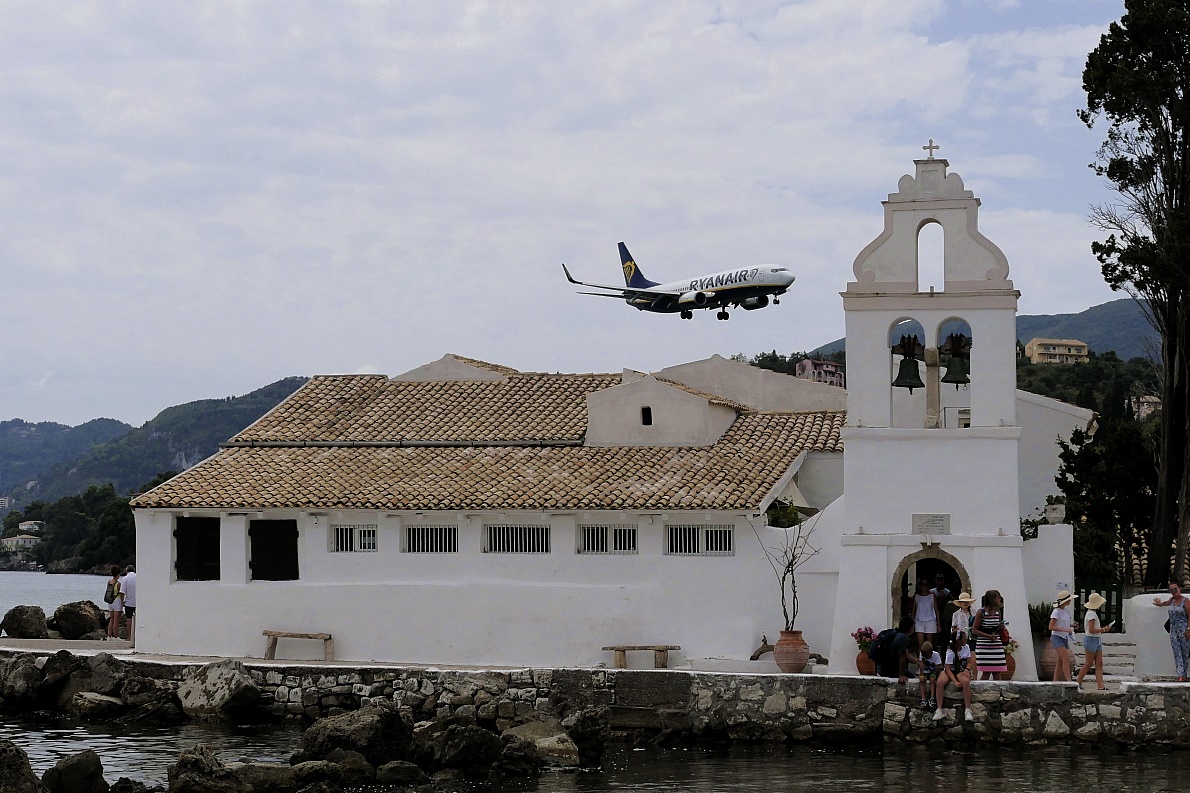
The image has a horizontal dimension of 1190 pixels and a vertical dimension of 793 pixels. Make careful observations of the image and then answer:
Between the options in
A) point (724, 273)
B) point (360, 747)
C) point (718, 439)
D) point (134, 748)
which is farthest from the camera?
point (724, 273)

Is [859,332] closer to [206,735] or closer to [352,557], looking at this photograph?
[352,557]

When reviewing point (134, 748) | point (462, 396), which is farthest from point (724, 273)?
point (134, 748)

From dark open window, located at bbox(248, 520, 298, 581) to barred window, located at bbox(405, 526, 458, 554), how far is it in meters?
2.16

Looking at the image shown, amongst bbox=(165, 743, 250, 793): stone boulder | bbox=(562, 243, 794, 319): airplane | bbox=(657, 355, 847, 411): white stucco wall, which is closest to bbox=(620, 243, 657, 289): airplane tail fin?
bbox=(562, 243, 794, 319): airplane

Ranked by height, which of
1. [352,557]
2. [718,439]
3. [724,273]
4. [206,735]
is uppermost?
[724,273]

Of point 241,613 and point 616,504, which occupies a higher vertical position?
point 616,504

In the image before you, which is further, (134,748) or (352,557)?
(352,557)

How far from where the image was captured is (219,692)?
25719 mm

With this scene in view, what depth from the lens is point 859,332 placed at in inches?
968

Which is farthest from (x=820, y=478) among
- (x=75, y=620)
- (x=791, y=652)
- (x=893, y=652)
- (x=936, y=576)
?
(x=75, y=620)

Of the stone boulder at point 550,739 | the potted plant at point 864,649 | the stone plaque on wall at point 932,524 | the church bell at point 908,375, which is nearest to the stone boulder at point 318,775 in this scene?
the stone boulder at point 550,739

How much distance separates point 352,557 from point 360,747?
742 centimetres

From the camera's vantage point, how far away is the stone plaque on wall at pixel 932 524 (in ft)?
79.2

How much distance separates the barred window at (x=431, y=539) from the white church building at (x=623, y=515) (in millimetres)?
41
